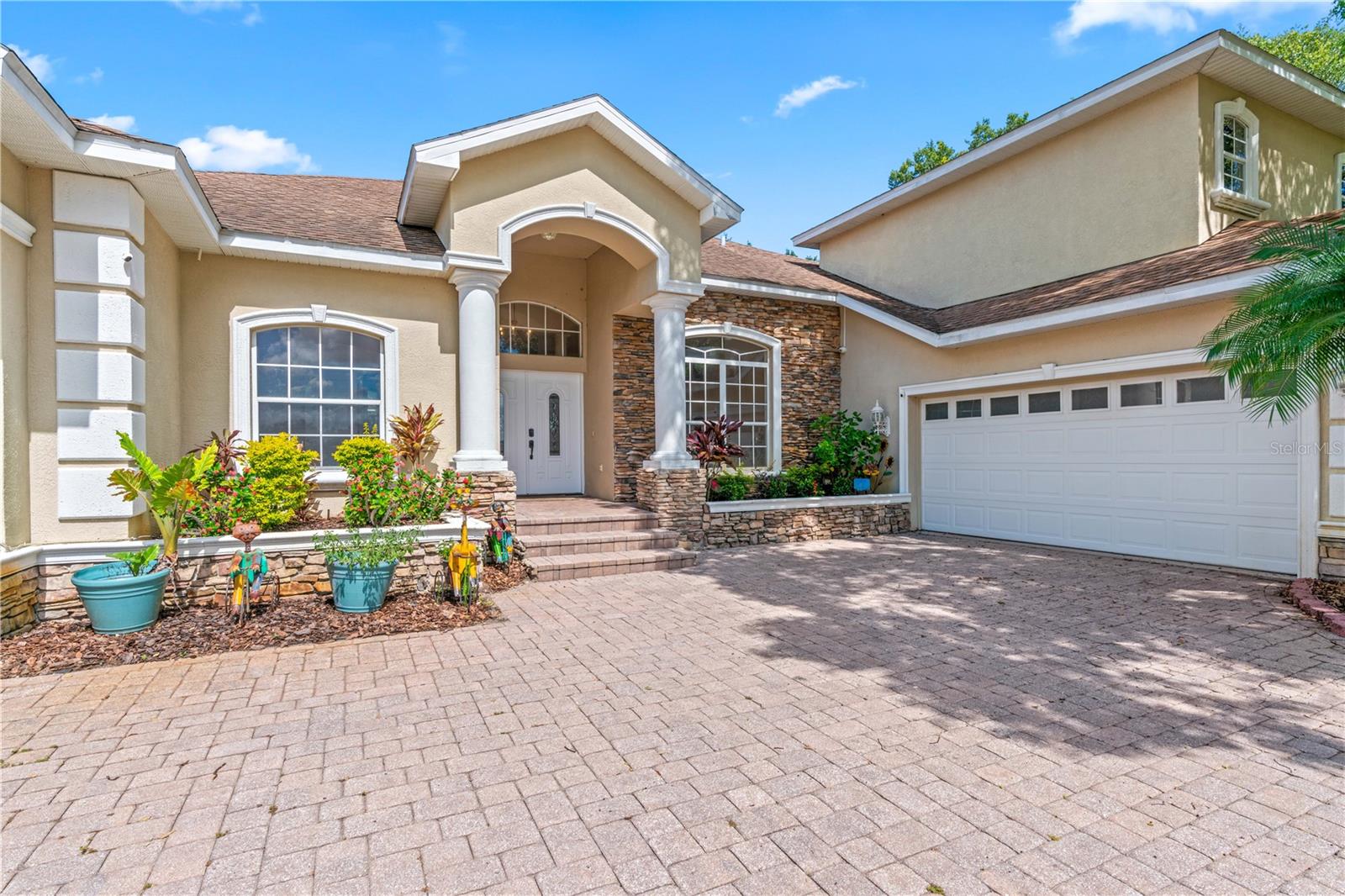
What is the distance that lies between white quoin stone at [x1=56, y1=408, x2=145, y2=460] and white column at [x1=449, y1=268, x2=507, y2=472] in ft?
10.7

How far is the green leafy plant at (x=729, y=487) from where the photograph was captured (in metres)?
10.3

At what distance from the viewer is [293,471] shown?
6711mm

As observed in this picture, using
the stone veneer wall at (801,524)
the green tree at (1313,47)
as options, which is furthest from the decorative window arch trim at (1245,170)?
the green tree at (1313,47)

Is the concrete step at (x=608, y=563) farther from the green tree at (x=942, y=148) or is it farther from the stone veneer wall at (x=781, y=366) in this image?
the green tree at (x=942, y=148)

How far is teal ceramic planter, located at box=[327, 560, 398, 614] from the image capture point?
5852 millimetres

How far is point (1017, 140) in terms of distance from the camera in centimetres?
1107

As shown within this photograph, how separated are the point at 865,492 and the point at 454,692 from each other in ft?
28.5

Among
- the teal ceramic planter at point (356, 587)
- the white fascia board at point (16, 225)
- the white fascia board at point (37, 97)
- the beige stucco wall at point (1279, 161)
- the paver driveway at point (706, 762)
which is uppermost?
the beige stucco wall at point (1279, 161)

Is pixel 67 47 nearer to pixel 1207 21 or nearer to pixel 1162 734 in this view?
pixel 1162 734

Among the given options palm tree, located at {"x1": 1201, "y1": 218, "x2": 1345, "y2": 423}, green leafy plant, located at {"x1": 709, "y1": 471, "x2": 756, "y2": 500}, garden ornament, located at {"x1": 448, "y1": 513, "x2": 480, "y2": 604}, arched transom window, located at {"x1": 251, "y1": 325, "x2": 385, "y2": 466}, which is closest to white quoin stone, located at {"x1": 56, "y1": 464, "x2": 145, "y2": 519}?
arched transom window, located at {"x1": 251, "y1": 325, "x2": 385, "y2": 466}

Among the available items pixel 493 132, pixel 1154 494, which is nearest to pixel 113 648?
pixel 493 132

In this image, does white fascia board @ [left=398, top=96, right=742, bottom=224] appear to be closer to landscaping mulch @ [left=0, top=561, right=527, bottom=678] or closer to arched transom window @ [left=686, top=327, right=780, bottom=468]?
arched transom window @ [left=686, top=327, right=780, bottom=468]

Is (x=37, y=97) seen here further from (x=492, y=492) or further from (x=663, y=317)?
(x=663, y=317)

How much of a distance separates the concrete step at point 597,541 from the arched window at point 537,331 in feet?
12.2
